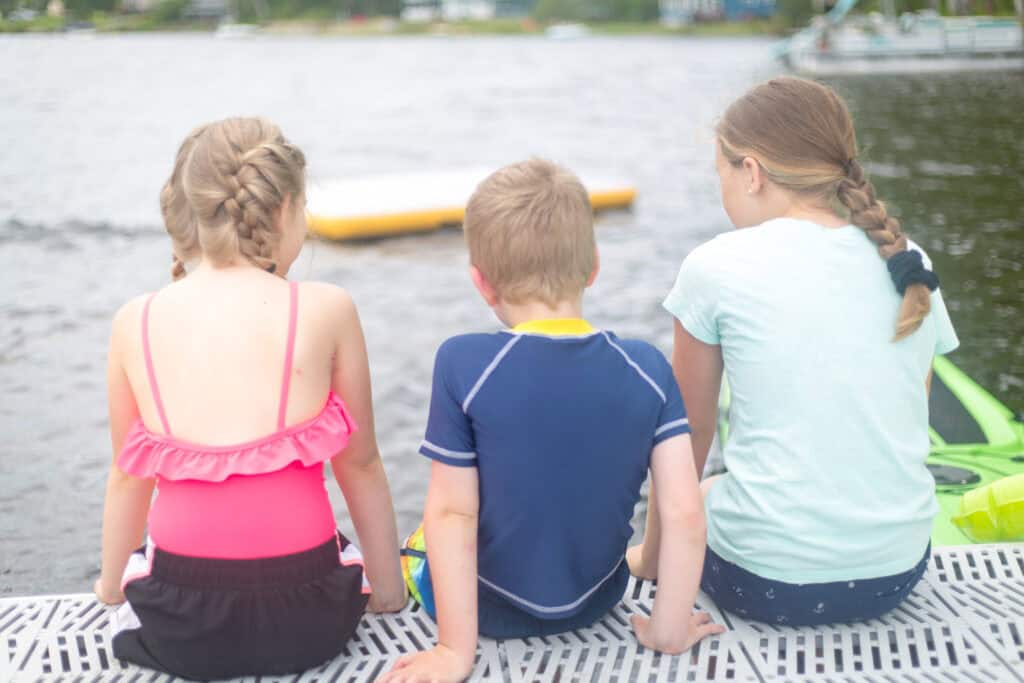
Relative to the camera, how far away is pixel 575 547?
1950mm

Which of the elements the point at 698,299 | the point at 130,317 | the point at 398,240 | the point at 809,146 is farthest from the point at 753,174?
the point at 398,240

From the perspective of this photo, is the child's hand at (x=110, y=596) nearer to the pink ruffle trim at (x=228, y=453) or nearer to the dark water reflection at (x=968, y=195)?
the pink ruffle trim at (x=228, y=453)

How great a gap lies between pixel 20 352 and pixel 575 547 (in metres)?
6.28

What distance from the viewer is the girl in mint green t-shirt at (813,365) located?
79.1 inches

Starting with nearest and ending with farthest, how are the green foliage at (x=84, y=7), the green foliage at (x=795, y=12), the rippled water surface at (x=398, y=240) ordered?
the green foliage at (x=84, y=7)
the rippled water surface at (x=398, y=240)
the green foliage at (x=795, y=12)

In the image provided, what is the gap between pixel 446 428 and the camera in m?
1.88

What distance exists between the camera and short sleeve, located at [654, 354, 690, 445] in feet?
6.27

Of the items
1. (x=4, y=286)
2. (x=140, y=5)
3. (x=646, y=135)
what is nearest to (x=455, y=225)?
(x=4, y=286)

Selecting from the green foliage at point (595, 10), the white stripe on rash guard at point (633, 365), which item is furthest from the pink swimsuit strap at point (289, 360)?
the green foliage at point (595, 10)

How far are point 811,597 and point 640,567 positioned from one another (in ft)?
1.33

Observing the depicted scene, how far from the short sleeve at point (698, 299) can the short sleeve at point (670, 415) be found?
0.72 ft

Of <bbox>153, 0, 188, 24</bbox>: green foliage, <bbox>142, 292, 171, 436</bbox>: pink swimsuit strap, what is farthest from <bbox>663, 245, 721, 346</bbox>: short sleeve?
<bbox>153, 0, 188, 24</bbox>: green foliage

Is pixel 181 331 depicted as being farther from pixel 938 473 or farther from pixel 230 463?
pixel 938 473

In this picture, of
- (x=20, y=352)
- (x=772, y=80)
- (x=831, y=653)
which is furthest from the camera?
(x=20, y=352)
